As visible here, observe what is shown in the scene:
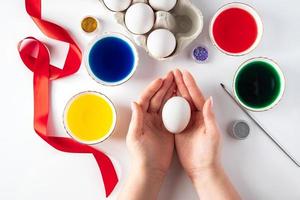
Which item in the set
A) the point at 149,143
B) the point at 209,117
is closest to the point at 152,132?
the point at 149,143

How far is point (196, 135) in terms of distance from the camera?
104 cm

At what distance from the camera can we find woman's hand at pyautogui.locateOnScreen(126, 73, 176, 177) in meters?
1.02

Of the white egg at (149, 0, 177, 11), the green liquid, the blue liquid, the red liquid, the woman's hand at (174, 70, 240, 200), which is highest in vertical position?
the white egg at (149, 0, 177, 11)

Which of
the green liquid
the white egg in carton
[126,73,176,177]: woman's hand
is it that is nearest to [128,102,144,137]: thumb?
[126,73,176,177]: woman's hand

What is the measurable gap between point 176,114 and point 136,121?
9 centimetres

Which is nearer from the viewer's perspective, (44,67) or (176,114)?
(176,114)

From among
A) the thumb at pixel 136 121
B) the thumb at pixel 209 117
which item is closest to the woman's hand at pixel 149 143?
the thumb at pixel 136 121

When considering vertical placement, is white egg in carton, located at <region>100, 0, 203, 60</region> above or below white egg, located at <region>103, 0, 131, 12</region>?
below

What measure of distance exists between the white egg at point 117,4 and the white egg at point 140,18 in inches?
0.5

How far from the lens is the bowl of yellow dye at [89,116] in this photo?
1046 mm

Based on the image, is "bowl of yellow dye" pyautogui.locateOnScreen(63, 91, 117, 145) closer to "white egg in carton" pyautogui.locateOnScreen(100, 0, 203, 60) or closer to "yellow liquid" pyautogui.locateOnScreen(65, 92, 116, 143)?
"yellow liquid" pyautogui.locateOnScreen(65, 92, 116, 143)

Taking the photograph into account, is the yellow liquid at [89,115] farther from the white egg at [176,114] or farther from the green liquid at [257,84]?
the green liquid at [257,84]

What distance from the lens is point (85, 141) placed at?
1.04m

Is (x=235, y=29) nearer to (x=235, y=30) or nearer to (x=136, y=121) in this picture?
(x=235, y=30)
